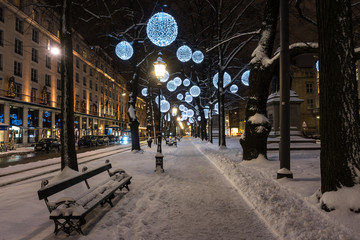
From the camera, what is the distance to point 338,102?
15.6 feet

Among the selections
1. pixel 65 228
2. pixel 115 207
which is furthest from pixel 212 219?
pixel 65 228

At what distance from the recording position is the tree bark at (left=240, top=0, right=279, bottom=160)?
10828mm

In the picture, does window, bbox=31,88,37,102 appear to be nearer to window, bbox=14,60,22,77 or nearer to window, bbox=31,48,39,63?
window, bbox=14,60,22,77

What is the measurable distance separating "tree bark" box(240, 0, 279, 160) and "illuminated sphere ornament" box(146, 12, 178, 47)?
3738 mm

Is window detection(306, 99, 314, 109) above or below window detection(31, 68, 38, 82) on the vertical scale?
below

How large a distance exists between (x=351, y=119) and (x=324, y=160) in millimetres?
909

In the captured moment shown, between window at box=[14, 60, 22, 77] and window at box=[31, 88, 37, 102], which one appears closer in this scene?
window at box=[14, 60, 22, 77]

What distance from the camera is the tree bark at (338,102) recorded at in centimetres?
471

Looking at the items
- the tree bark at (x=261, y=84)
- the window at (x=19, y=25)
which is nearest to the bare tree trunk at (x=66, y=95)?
the tree bark at (x=261, y=84)

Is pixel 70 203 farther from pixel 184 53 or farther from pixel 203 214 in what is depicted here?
pixel 184 53

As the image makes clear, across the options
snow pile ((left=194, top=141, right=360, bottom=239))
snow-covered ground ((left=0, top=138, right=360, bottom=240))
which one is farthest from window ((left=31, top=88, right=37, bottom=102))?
snow pile ((left=194, top=141, right=360, bottom=239))

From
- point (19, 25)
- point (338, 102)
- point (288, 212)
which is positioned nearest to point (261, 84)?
point (338, 102)

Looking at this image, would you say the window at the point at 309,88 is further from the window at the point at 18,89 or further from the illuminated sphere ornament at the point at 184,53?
the window at the point at 18,89

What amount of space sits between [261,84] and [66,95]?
778 centimetres
